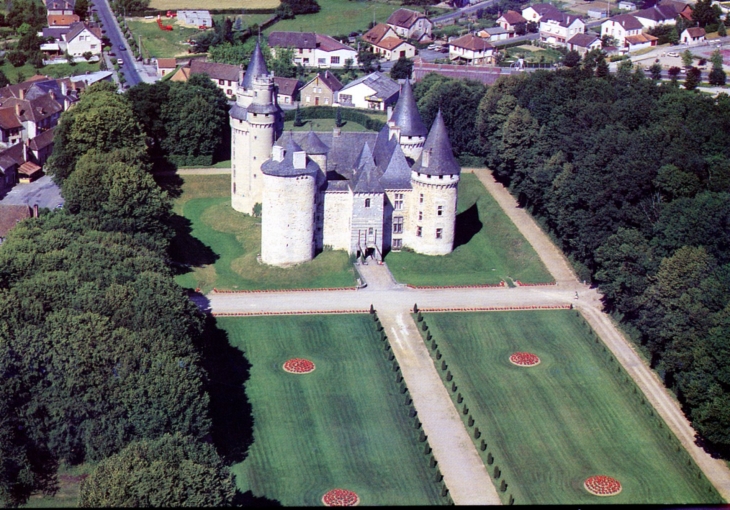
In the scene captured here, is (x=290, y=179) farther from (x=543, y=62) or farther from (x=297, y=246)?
(x=543, y=62)

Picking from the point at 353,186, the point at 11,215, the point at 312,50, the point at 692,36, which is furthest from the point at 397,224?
the point at 692,36

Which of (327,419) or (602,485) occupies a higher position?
(327,419)

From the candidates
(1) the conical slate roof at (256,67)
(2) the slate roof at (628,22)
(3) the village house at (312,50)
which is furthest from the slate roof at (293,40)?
(1) the conical slate roof at (256,67)

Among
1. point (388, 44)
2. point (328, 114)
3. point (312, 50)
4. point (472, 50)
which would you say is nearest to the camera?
point (328, 114)

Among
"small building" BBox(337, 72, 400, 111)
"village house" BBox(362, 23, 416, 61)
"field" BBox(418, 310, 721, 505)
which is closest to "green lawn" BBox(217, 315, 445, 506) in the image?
"field" BBox(418, 310, 721, 505)

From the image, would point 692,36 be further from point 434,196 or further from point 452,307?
point 452,307

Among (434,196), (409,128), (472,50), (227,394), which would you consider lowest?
(227,394)

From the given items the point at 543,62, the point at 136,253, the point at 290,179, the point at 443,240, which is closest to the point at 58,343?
the point at 136,253

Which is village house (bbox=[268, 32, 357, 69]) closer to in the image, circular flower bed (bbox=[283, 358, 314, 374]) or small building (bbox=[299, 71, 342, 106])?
small building (bbox=[299, 71, 342, 106])
